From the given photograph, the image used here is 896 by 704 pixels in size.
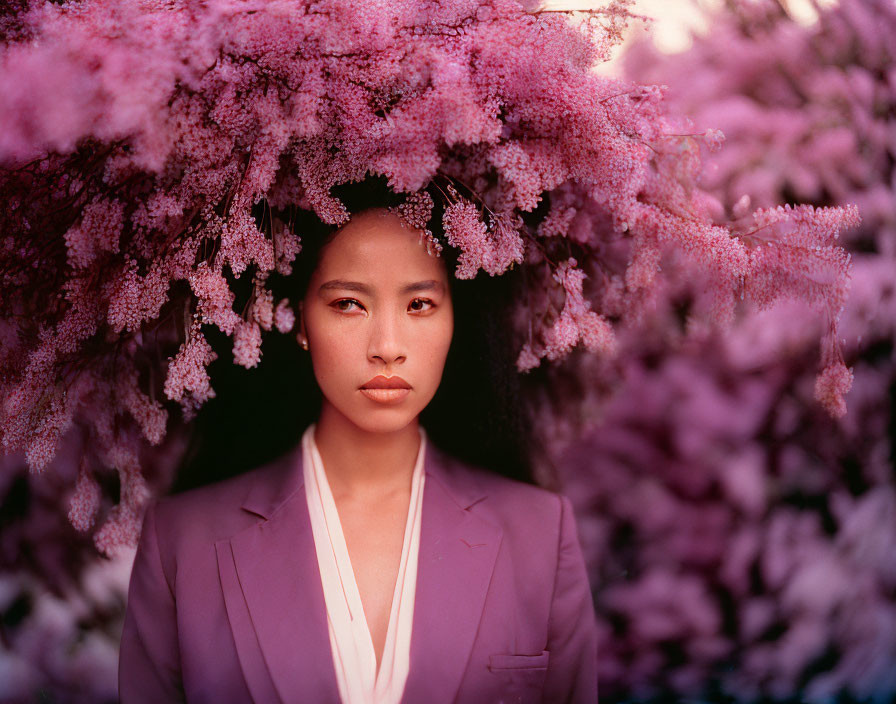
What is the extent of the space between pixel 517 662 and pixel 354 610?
8.8 inches

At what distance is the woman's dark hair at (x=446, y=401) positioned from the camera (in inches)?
46.9

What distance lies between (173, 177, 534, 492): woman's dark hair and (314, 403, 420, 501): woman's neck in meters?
0.12

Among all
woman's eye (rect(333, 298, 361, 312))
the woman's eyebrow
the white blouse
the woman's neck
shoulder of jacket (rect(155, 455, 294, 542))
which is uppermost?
the woman's eyebrow

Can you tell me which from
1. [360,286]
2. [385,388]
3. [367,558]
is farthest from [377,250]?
[367,558]

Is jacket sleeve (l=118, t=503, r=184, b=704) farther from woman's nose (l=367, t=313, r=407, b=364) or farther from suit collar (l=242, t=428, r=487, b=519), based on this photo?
woman's nose (l=367, t=313, r=407, b=364)

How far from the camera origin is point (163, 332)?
3.87 feet

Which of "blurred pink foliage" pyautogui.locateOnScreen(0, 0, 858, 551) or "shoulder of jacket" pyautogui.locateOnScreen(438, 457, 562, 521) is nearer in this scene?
"blurred pink foliage" pyautogui.locateOnScreen(0, 0, 858, 551)

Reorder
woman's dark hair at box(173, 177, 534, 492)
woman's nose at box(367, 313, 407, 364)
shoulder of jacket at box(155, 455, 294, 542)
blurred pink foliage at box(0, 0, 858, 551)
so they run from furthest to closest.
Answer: woman's dark hair at box(173, 177, 534, 492), shoulder of jacket at box(155, 455, 294, 542), woman's nose at box(367, 313, 407, 364), blurred pink foliage at box(0, 0, 858, 551)

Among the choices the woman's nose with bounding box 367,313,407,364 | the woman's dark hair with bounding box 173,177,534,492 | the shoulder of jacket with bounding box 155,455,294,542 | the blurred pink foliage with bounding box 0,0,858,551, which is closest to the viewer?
the blurred pink foliage with bounding box 0,0,858,551

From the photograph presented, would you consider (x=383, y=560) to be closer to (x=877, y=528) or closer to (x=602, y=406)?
(x=602, y=406)

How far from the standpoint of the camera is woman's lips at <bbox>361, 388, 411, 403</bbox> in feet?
3.22

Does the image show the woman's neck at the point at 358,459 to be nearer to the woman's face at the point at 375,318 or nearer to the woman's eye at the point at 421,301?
the woman's face at the point at 375,318

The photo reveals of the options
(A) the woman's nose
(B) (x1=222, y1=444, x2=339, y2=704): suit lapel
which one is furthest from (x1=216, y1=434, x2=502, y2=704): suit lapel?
(A) the woman's nose

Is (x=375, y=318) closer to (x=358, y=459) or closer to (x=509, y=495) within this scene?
(x=358, y=459)
